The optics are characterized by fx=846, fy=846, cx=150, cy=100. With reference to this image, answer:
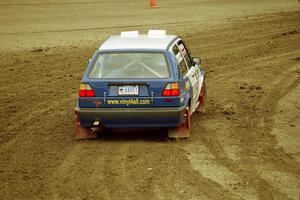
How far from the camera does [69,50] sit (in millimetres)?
25438

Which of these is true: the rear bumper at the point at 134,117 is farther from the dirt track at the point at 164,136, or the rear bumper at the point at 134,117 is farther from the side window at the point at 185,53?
the side window at the point at 185,53

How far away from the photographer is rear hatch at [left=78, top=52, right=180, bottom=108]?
40.4 feet

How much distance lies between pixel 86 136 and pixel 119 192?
3.33m

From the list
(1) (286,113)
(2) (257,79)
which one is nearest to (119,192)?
(1) (286,113)

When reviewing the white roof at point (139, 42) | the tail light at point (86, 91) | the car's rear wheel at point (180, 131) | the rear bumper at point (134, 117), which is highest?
the white roof at point (139, 42)

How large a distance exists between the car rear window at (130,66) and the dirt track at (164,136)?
102cm

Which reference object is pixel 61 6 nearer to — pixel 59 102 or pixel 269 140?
pixel 59 102

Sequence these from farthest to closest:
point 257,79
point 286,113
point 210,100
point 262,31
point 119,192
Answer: point 262,31
point 257,79
point 210,100
point 286,113
point 119,192

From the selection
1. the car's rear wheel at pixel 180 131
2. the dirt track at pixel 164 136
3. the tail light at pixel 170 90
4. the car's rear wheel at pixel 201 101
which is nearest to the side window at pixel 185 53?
the car's rear wheel at pixel 201 101

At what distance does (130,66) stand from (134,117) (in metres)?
0.80

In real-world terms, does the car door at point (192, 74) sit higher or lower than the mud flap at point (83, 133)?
higher

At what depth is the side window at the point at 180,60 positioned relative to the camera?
1312 cm

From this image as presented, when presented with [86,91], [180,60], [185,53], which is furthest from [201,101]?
[86,91]

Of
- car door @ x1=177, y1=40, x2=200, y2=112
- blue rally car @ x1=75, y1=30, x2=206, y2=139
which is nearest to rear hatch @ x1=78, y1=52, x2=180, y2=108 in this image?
blue rally car @ x1=75, y1=30, x2=206, y2=139
